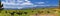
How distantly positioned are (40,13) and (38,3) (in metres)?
0.09

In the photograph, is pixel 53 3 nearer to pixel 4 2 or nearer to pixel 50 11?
pixel 50 11

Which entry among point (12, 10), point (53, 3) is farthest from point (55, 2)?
point (12, 10)

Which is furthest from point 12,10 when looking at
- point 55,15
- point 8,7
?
point 55,15

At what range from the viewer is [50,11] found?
5.48 metres

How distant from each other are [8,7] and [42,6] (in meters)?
0.30

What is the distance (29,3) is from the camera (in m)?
5.48

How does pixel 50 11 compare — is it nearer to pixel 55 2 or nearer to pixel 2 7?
pixel 55 2

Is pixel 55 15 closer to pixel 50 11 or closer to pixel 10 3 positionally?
pixel 50 11

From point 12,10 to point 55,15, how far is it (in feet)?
1.27

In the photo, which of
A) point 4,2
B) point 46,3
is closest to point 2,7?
point 4,2

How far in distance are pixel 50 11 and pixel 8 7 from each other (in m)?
0.38

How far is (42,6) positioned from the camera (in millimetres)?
5480

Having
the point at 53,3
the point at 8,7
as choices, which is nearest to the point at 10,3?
the point at 8,7

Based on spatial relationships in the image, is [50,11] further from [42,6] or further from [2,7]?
[2,7]
